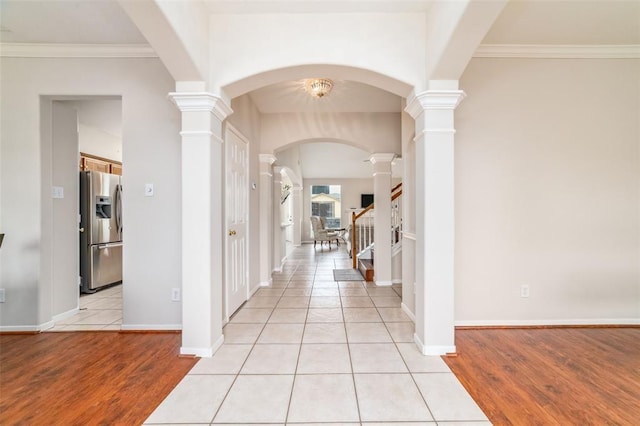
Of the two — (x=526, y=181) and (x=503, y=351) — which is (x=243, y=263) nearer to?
(x=503, y=351)

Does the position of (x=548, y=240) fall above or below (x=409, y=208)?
below

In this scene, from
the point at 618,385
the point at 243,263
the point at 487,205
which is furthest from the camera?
the point at 243,263

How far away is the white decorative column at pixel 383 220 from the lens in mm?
4605

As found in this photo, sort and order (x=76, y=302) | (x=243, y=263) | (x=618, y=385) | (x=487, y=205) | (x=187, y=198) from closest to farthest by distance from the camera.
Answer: (x=618, y=385) → (x=187, y=198) → (x=487, y=205) → (x=76, y=302) → (x=243, y=263)

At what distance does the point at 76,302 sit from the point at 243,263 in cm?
183

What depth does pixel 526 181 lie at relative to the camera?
2.88 meters

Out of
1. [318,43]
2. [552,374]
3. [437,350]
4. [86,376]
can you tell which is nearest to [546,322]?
[552,374]

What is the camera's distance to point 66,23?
2.44 metres

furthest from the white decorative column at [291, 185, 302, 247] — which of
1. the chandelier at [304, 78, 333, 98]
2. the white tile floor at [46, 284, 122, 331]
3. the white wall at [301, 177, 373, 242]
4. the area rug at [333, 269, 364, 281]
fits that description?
the chandelier at [304, 78, 333, 98]

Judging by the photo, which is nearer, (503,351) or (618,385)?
(618,385)

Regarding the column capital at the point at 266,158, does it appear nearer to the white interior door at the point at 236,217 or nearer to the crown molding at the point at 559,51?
the white interior door at the point at 236,217

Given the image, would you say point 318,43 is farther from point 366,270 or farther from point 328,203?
point 328,203

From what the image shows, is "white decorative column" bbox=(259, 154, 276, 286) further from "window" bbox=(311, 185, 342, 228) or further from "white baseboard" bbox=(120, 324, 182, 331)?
"window" bbox=(311, 185, 342, 228)

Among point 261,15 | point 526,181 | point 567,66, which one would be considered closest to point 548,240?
point 526,181
